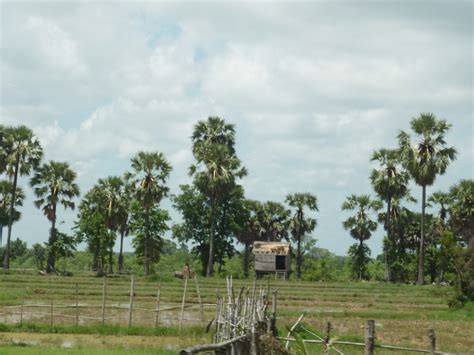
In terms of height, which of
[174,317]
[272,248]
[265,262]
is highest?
[272,248]

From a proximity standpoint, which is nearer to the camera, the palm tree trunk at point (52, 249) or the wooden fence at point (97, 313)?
the wooden fence at point (97, 313)

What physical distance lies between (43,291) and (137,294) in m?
4.73

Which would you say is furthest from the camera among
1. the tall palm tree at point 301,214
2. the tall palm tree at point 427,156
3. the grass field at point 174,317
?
the tall palm tree at point 301,214

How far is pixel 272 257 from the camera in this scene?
60.0 meters

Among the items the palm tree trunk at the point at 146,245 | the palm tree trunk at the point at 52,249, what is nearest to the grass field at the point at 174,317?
the palm tree trunk at the point at 52,249

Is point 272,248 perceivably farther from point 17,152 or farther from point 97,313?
point 97,313

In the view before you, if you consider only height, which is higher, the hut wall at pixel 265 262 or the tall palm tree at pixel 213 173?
the tall palm tree at pixel 213 173

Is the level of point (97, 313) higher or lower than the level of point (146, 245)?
lower

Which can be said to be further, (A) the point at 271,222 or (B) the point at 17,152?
(A) the point at 271,222

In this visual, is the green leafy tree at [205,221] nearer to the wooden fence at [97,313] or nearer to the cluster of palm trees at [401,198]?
the cluster of palm trees at [401,198]

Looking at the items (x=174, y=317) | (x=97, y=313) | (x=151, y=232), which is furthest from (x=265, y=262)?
(x=97, y=313)

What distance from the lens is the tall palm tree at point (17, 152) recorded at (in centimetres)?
5491

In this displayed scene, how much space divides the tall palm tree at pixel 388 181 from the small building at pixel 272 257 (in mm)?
8806

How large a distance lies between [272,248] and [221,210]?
7.47 metres
